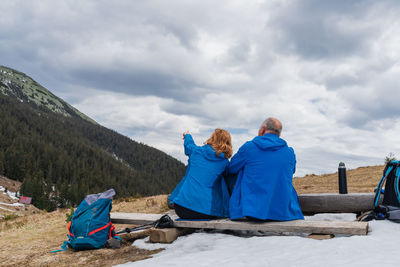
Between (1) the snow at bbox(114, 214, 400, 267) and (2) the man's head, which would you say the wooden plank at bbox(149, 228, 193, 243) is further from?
(2) the man's head

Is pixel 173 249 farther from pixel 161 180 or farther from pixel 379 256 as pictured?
pixel 161 180

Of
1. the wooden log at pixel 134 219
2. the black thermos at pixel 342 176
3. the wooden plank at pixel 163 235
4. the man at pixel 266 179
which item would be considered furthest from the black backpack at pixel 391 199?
the wooden log at pixel 134 219

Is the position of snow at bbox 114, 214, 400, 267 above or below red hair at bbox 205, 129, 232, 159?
below

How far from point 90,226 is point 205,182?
2069mm

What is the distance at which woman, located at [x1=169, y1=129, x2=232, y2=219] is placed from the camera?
549cm

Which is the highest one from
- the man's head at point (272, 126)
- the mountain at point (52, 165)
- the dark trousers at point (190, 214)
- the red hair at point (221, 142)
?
the mountain at point (52, 165)

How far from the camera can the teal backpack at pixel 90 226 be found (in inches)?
215

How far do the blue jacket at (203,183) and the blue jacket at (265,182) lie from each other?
0.31 m

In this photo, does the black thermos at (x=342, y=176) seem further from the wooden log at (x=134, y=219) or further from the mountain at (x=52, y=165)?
the mountain at (x=52, y=165)

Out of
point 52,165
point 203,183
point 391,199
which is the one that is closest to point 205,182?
point 203,183

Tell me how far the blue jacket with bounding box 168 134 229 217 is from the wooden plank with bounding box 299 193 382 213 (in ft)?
6.64

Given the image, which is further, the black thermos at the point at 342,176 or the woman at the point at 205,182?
the black thermos at the point at 342,176

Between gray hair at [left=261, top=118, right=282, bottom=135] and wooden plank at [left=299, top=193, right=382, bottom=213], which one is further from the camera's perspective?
wooden plank at [left=299, top=193, right=382, bottom=213]

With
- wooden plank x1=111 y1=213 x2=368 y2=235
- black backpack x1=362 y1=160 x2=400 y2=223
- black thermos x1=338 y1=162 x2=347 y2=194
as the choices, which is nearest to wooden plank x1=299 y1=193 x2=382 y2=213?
black thermos x1=338 y1=162 x2=347 y2=194
